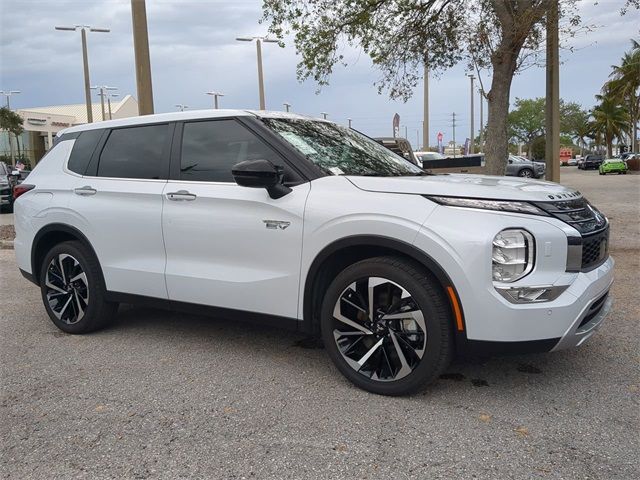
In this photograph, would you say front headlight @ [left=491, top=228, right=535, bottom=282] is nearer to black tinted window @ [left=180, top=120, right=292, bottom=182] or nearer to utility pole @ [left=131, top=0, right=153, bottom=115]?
black tinted window @ [left=180, top=120, right=292, bottom=182]

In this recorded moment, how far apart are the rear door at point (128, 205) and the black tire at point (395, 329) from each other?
149cm

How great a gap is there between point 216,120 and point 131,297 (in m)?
1.55

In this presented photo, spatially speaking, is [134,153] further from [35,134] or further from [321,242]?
[35,134]

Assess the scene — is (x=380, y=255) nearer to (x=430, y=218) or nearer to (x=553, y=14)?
(x=430, y=218)

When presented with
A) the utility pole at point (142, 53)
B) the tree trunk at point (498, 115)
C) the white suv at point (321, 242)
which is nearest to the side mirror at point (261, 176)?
the white suv at point (321, 242)

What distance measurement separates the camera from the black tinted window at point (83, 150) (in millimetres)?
4949

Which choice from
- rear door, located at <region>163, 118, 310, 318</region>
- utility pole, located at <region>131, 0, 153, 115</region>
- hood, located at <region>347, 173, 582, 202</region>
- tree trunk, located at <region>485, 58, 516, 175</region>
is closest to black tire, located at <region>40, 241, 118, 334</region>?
rear door, located at <region>163, 118, 310, 318</region>

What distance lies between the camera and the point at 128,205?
448 cm

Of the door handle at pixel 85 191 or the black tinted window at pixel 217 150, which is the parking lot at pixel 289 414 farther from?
the black tinted window at pixel 217 150

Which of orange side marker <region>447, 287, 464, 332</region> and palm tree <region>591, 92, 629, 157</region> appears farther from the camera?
palm tree <region>591, 92, 629, 157</region>

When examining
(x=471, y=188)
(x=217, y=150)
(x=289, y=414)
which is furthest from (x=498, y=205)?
(x=217, y=150)

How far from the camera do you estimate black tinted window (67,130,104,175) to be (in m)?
4.95

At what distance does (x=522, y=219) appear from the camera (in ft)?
10.2

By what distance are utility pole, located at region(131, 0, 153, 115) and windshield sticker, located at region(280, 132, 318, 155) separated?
222 inches
